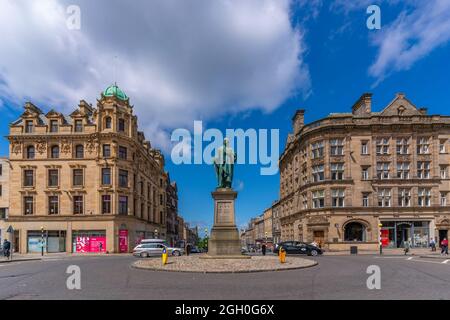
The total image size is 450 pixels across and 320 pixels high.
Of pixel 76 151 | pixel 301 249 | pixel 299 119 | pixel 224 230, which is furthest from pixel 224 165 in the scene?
pixel 299 119

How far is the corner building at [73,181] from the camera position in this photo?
50.2 meters

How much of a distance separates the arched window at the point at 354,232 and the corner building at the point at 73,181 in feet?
99.7

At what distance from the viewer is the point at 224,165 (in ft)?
90.3

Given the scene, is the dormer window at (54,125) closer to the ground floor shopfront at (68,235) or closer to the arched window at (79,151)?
the arched window at (79,151)

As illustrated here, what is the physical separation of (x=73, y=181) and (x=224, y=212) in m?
32.8

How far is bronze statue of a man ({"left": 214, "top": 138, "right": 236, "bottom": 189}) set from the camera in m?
27.2

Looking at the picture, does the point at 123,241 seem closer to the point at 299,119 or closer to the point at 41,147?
the point at 41,147

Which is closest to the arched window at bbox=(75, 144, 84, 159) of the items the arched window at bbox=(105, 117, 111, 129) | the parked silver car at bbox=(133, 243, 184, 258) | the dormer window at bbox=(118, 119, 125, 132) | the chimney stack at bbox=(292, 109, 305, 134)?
the arched window at bbox=(105, 117, 111, 129)

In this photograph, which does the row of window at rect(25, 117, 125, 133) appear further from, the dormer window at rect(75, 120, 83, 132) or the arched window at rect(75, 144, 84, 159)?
the arched window at rect(75, 144, 84, 159)

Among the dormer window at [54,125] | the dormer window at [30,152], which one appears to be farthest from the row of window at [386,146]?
the dormer window at [30,152]

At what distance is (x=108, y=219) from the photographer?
5025 centimetres
